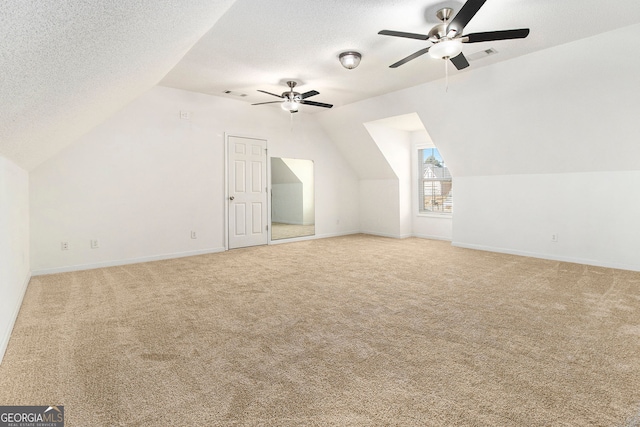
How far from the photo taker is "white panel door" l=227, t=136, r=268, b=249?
19.7 ft

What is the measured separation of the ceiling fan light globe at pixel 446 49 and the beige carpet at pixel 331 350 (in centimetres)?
232

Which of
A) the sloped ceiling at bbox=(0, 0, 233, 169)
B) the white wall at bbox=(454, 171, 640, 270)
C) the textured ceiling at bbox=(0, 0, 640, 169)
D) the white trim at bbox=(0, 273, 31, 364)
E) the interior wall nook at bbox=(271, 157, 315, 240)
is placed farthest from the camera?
the interior wall nook at bbox=(271, 157, 315, 240)

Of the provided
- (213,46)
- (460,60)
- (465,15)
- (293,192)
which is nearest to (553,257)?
(460,60)

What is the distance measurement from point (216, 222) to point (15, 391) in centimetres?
414

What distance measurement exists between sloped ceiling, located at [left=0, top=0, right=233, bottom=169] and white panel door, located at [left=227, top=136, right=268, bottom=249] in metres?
3.10

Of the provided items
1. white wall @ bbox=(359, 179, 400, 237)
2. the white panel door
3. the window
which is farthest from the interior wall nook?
the window

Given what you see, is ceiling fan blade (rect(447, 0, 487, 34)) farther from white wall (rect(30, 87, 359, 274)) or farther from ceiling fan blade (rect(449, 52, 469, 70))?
white wall (rect(30, 87, 359, 274))

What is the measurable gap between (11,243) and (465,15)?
4.21 metres

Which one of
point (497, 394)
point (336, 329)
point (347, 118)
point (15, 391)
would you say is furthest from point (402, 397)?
point (347, 118)

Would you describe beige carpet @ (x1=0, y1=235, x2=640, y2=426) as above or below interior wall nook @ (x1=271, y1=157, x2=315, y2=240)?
below

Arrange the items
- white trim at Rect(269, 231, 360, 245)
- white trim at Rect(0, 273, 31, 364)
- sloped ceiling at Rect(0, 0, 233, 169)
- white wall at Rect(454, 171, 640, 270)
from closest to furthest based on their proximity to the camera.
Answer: sloped ceiling at Rect(0, 0, 233, 169), white trim at Rect(0, 273, 31, 364), white wall at Rect(454, 171, 640, 270), white trim at Rect(269, 231, 360, 245)

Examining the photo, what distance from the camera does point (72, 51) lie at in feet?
4.68

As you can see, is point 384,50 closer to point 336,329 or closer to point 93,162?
point 336,329

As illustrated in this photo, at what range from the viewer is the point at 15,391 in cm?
174
